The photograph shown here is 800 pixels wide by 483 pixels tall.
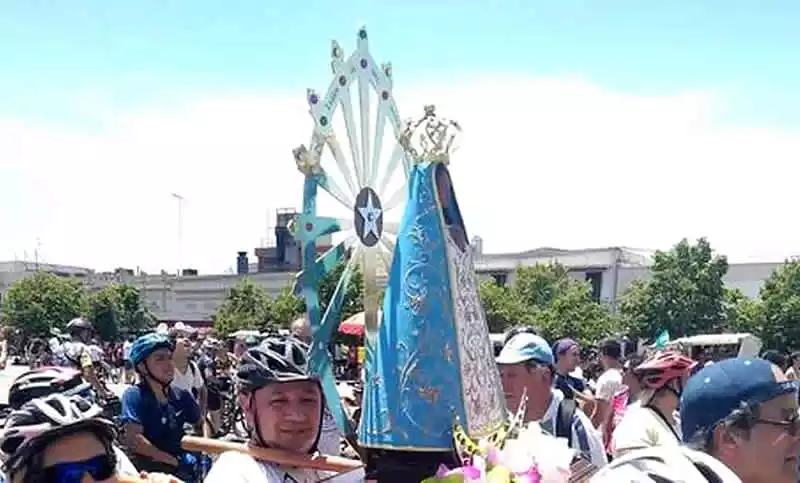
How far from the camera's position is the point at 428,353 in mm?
6320

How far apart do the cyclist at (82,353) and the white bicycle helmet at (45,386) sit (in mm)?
5654

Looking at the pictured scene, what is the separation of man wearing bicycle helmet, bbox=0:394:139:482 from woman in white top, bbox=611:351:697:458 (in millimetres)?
2530

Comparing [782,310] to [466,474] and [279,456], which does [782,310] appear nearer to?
[279,456]

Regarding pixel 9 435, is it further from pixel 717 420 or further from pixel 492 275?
pixel 492 275

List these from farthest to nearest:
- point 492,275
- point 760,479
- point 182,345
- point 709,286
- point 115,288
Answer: point 492,275
point 115,288
point 709,286
point 182,345
point 760,479

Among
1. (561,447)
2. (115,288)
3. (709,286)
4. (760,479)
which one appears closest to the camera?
(561,447)

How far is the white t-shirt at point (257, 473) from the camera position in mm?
2793

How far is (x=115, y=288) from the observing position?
2426 inches

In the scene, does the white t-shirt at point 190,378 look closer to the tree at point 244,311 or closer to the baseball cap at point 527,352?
the baseball cap at point 527,352

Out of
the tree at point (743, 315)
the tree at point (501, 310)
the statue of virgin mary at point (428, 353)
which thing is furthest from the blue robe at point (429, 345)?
the tree at point (501, 310)

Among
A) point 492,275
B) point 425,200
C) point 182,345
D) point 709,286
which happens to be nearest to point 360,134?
point 425,200

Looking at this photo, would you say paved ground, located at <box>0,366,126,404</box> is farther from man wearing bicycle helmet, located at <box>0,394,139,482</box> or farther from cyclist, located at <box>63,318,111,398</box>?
man wearing bicycle helmet, located at <box>0,394,139,482</box>

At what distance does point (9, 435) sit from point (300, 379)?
87 cm

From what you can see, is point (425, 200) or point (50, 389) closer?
point (50, 389)
